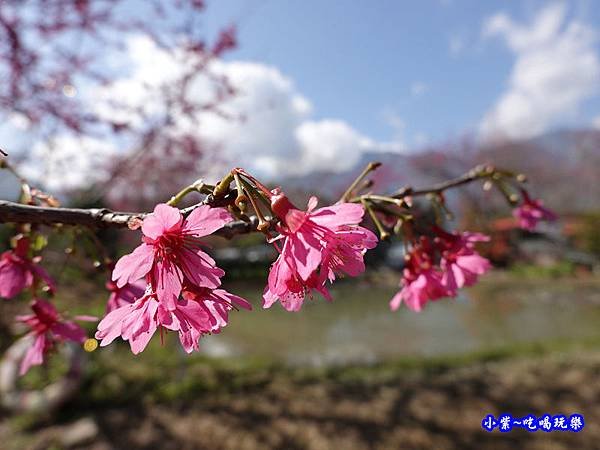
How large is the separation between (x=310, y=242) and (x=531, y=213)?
3.40 ft

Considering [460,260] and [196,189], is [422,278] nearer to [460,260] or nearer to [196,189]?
[460,260]

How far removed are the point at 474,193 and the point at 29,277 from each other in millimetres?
19166

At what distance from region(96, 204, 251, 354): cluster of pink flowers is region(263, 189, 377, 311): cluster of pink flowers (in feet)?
0.26

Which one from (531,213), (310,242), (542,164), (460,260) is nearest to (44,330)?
(310,242)

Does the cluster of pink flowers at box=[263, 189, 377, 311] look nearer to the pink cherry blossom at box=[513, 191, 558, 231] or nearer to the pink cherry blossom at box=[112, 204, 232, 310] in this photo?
the pink cherry blossom at box=[112, 204, 232, 310]

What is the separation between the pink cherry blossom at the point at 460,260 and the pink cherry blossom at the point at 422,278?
21 millimetres

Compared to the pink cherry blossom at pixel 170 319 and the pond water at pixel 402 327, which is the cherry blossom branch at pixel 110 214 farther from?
the pond water at pixel 402 327

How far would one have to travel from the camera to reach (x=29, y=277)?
82 centimetres

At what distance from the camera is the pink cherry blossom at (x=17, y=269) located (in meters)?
0.80

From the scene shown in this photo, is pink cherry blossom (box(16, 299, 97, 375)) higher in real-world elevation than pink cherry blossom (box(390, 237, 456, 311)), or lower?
lower

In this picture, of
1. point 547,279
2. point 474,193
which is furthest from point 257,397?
point 474,193

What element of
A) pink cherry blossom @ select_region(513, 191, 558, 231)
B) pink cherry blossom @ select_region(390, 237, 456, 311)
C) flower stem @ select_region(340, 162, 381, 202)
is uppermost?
pink cherry blossom @ select_region(513, 191, 558, 231)

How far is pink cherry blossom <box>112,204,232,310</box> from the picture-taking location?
0.51 metres

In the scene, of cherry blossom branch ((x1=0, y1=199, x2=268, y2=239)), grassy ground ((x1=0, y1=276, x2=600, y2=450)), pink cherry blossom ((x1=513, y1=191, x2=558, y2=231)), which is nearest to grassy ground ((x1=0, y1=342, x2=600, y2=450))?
grassy ground ((x1=0, y1=276, x2=600, y2=450))
